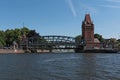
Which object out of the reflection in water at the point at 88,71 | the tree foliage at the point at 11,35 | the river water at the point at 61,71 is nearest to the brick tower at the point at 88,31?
the tree foliage at the point at 11,35

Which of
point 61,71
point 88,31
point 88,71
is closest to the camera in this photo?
point 88,71

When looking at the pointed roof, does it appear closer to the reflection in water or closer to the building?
the building

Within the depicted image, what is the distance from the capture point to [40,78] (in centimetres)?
2525

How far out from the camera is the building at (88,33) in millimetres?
160875

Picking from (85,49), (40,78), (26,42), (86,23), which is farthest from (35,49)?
(40,78)

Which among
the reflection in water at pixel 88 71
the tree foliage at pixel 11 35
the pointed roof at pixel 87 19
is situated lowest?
the reflection in water at pixel 88 71

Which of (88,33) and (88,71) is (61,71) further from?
(88,33)

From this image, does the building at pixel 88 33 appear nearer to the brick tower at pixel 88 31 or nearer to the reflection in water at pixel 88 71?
the brick tower at pixel 88 31

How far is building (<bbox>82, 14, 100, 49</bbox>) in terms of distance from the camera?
528ft

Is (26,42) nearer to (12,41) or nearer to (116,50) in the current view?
(12,41)

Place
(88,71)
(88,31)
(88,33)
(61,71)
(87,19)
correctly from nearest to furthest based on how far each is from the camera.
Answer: (88,71) → (61,71) → (88,33) → (88,31) → (87,19)

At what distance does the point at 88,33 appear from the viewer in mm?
168875

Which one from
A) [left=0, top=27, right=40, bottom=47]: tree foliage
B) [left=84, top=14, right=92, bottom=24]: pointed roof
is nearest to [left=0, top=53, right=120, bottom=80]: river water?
[left=0, top=27, right=40, bottom=47]: tree foliage

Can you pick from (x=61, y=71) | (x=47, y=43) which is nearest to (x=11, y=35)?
(x=47, y=43)
